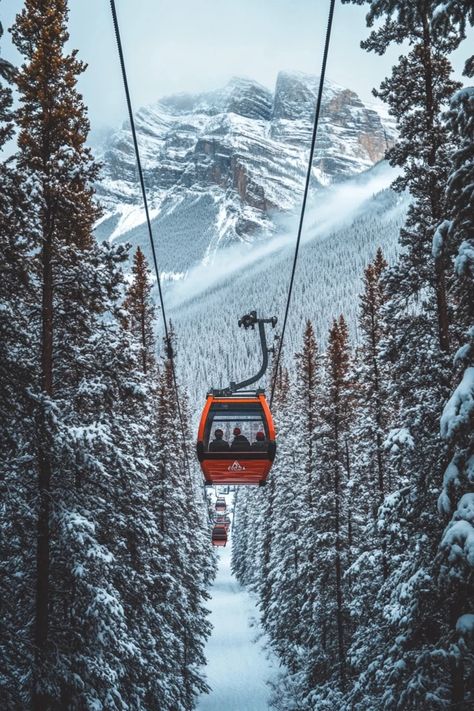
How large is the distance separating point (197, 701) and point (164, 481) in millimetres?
12072

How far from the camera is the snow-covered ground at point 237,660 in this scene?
92.4 feet

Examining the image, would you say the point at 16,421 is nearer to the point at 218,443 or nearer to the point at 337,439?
the point at 218,443

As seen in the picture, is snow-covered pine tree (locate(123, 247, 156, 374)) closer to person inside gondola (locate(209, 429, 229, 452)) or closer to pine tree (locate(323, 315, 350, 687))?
pine tree (locate(323, 315, 350, 687))

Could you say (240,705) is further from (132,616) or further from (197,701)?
(132,616)

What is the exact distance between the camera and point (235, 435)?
14516mm

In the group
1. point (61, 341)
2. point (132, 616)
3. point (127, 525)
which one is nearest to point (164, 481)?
point (132, 616)

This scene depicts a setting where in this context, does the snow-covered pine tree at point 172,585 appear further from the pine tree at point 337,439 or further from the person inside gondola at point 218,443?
the pine tree at point 337,439

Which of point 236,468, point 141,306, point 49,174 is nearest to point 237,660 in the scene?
point 141,306

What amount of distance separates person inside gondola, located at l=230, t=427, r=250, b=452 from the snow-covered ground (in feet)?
60.0

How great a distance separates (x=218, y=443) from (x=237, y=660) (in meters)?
25.2

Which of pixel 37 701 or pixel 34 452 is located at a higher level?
pixel 34 452

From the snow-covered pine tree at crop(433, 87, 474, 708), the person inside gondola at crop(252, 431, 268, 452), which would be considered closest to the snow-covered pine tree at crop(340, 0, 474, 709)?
the person inside gondola at crop(252, 431, 268, 452)

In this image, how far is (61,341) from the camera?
11102mm

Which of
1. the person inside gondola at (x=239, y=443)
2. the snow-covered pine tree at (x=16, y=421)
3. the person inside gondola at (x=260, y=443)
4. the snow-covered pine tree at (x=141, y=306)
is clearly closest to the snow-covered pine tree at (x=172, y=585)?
the person inside gondola at (x=239, y=443)
